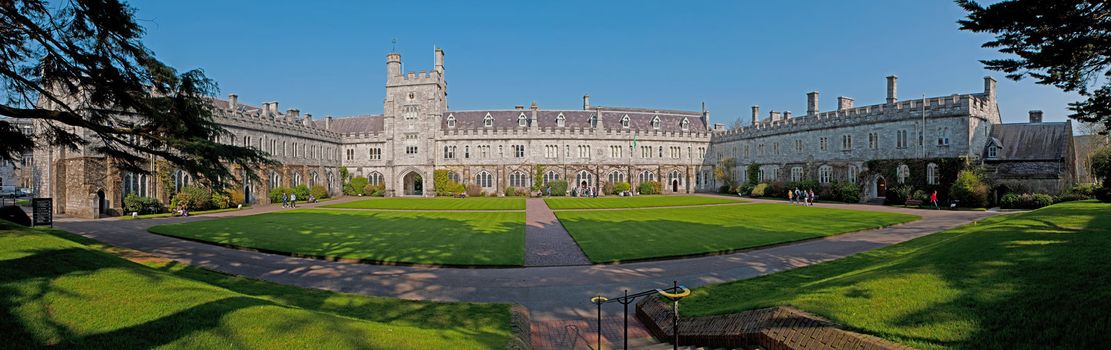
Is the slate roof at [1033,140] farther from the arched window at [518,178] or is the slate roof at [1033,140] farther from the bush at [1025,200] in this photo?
the arched window at [518,178]

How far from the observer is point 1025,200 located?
1096 inches

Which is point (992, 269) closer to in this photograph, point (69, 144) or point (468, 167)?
point (69, 144)

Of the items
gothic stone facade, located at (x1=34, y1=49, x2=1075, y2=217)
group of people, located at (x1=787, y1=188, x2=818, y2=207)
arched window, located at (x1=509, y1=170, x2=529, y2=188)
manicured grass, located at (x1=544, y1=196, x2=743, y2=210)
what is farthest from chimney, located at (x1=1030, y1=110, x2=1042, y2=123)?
arched window, located at (x1=509, y1=170, x2=529, y2=188)

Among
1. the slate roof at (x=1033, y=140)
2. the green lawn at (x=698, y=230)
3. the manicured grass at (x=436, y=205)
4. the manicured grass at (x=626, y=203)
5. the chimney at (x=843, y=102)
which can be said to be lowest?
the green lawn at (x=698, y=230)

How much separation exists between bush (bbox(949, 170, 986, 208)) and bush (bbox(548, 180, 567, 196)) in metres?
32.0

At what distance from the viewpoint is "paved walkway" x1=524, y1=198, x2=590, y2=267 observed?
43.6 feet

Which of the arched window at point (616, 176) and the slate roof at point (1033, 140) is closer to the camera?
the slate roof at point (1033, 140)

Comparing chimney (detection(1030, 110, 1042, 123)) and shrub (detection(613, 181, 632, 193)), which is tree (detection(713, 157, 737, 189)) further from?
chimney (detection(1030, 110, 1042, 123))

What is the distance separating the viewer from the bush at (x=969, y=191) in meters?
29.7

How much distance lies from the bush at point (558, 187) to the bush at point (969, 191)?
105 feet

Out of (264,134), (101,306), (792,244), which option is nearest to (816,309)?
(101,306)

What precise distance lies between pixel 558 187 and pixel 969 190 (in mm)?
33250

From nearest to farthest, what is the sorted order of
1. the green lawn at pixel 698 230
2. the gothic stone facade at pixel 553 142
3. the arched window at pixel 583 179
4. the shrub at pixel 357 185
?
the green lawn at pixel 698 230, the gothic stone facade at pixel 553 142, the shrub at pixel 357 185, the arched window at pixel 583 179

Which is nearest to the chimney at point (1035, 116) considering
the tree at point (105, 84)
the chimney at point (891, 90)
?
the chimney at point (891, 90)
